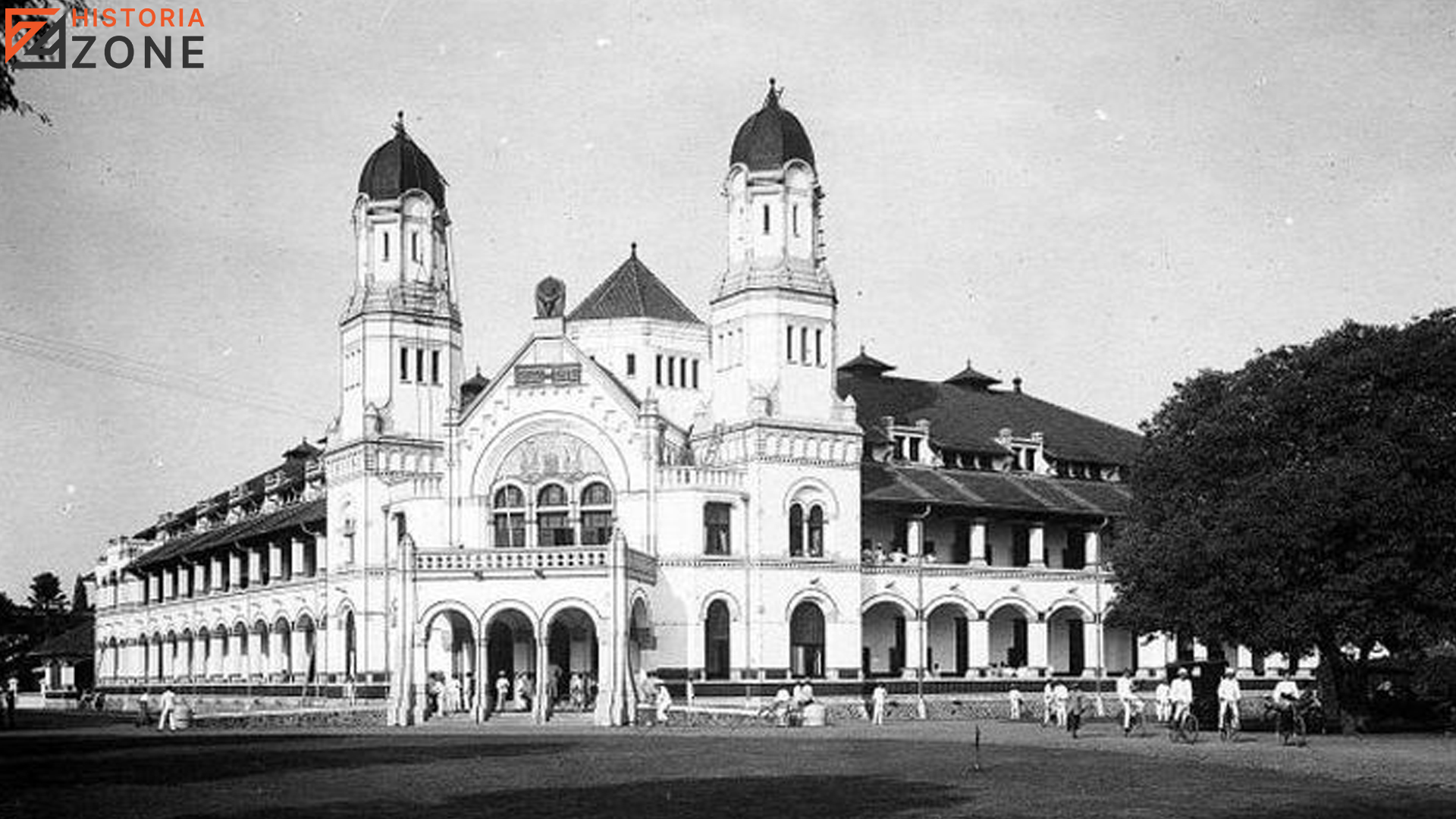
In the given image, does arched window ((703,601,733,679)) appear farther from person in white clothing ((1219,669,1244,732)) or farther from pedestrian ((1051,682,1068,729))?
person in white clothing ((1219,669,1244,732))

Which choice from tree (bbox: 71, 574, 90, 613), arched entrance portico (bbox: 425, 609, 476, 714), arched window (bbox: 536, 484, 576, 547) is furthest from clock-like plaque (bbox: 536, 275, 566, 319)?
tree (bbox: 71, 574, 90, 613)

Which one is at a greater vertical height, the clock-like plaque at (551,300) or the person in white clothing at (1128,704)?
the clock-like plaque at (551,300)

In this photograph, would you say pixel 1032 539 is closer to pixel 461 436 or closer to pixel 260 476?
pixel 461 436

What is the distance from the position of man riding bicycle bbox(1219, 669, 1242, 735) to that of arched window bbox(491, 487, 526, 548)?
26256 millimetres

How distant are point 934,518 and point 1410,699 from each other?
1941 cm

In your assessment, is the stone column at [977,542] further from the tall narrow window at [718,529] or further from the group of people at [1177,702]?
the group of people at [1177,702]

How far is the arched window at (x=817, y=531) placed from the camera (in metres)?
64.4

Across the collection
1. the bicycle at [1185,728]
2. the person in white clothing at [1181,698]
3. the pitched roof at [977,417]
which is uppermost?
the pitched roof at [977,417]

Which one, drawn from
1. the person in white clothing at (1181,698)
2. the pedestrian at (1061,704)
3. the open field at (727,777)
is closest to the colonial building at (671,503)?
the pedestrian at (1061,704)

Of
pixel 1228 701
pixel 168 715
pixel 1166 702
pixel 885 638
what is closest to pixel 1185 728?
pixel 1228 701

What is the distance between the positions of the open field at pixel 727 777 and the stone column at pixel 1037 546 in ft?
75.1

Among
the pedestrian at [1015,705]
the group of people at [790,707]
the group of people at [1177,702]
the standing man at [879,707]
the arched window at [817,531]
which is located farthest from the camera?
the arched window at [817,531]

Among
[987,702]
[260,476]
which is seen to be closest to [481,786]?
[987,702]

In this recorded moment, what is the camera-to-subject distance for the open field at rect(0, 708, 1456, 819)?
26609 mm
